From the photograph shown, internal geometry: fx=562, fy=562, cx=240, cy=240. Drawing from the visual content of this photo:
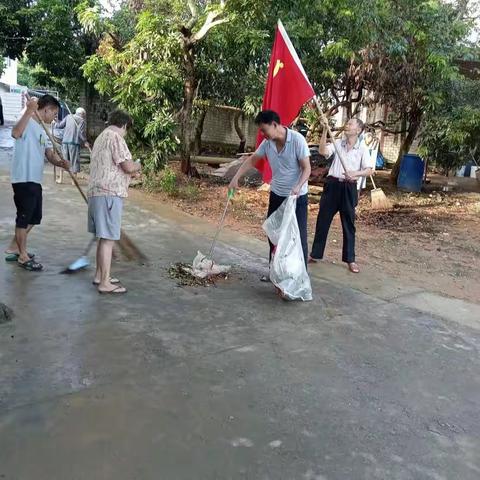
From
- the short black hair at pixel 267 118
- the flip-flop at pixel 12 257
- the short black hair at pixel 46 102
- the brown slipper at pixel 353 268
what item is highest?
the short black hair at pixel 267 118

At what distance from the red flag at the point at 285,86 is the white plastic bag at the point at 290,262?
83 cm

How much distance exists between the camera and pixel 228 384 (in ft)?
10.4

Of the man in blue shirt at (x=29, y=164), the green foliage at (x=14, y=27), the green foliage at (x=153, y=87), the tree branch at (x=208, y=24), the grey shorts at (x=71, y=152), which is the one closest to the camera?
the man in blue shirt at (x=29, y=164)

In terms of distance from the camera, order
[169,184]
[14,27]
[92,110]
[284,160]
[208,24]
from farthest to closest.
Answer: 1. [92,110]
2. [14,27]
3. [169,184]
4. [208,24]
5. [284,160]

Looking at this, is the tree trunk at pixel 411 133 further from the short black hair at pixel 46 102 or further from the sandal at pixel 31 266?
the sandal at pixel 31 266

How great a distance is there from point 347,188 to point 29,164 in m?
3.03

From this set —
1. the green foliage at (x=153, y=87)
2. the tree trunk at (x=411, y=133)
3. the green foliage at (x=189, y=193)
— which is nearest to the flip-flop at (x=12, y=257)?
the green foliage at (x=153, y=87)

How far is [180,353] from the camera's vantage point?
353 centimetres

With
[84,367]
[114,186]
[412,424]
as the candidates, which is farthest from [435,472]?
[114,186]

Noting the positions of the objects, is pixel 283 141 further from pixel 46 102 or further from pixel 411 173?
pixel 411 173

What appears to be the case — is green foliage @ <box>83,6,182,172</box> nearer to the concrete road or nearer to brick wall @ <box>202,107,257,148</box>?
the concrete road

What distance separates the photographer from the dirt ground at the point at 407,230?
239 inches

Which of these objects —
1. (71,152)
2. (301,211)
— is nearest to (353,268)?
(301,211)

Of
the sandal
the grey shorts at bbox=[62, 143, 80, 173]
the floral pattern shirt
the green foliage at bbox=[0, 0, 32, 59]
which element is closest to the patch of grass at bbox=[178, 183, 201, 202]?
the grey shorts at bbox=[62, 143, 80, 173]
